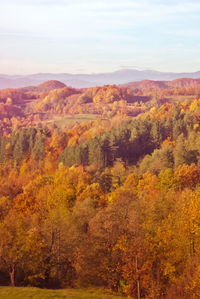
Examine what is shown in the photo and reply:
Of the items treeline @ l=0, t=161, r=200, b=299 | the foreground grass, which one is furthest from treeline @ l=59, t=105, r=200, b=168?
the foreground grass

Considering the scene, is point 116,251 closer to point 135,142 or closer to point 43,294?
point 43,294

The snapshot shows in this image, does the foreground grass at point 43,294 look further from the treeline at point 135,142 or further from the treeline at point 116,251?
the treeline at point 135,142

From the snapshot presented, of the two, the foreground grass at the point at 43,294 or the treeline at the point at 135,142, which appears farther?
the treeline at the point at 135,142

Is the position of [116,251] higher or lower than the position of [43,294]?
higher

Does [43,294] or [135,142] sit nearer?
[43,294]

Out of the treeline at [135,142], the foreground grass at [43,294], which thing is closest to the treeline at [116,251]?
the foreground grass at [43,294]

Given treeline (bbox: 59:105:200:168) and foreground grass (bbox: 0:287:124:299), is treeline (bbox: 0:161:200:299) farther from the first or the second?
treeline (bbox: 59:105:200:168)

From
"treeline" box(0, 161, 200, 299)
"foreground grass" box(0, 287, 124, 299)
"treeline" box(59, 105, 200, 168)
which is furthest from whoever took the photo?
"treeline" box(59, 105, 200, 168)

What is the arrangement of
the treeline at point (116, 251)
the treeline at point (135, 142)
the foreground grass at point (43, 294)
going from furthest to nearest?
the treeline at point (135, 142)
the treeline at point (116, 251)
the foreground grass at point (43, 294)

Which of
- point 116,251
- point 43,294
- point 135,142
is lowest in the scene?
point 43,294

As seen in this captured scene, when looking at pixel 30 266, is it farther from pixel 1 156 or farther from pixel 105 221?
pixel 1 156

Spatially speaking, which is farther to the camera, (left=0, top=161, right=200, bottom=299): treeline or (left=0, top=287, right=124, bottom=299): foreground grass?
(left=0, top=161, right=200, bottom=299): treeline

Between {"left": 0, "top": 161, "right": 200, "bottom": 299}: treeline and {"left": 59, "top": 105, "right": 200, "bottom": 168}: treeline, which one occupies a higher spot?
{"left": 59, "top": 105, "right": 200, "bottom": 168}: treeline

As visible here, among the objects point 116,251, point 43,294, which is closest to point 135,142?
point 116,251
